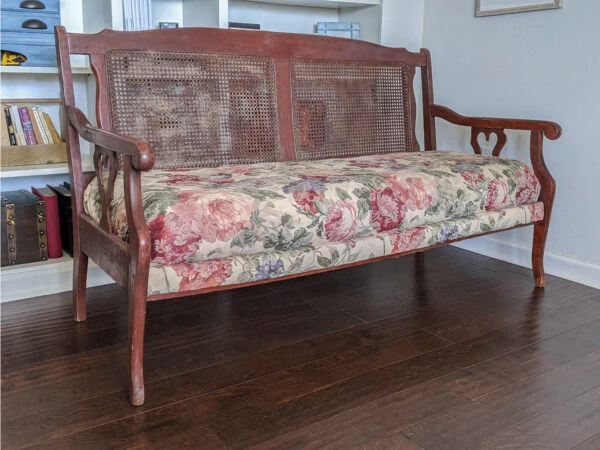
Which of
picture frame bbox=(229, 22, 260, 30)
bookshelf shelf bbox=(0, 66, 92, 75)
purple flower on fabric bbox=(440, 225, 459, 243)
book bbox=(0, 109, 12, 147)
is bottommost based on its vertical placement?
purple flower on fabric bbox=(440, 225, 459, 243)

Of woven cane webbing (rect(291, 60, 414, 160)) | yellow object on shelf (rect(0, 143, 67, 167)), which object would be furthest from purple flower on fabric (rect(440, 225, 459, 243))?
yellow object on shelf (rect(0, 143, 67, 167))

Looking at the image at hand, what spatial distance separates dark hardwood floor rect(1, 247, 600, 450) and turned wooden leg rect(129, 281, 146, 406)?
0.04 m

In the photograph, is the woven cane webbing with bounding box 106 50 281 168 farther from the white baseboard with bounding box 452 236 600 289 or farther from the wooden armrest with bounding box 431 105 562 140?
the white baseboard with bounding box 452 236 600 289

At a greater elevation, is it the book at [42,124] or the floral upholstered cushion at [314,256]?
the book at [42,124]

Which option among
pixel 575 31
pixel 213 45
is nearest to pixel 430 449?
pixel 213 45

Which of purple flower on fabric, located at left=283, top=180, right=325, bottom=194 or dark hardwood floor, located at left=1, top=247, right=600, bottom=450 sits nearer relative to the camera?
dark hardwood floor, located at left=1, top=247, right=600, bottom=450

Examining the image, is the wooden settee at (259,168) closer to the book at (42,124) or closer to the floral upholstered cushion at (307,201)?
the floral upholstered cushion at (307,201)

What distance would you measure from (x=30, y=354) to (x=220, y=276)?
24.9 inches

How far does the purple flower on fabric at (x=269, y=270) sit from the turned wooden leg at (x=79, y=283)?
636 mm

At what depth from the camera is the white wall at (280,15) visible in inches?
106

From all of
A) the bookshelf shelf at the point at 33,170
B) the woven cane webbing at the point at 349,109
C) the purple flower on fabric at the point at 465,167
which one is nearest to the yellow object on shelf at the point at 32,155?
the bookshelf shelf at the point at 33,170

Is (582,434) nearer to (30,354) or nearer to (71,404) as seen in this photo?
(71,404)

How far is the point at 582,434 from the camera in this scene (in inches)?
51.9

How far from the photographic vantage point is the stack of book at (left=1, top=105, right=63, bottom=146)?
6.90 feet
